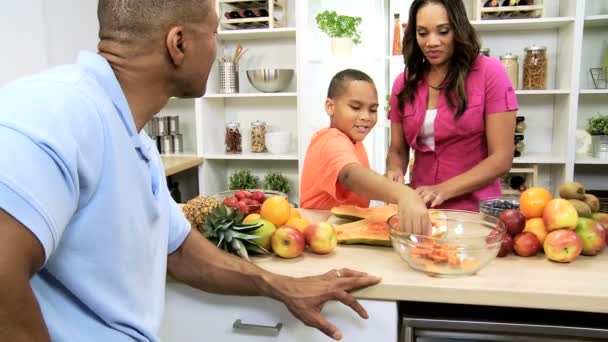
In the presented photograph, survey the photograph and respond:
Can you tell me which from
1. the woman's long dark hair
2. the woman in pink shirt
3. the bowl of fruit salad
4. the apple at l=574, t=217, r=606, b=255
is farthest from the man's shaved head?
the woman's long dark hair

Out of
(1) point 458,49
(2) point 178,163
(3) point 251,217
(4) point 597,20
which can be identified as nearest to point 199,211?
(3) point 251,217

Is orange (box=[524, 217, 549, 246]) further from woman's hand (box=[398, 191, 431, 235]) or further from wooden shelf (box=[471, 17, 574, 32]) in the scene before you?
wooden shelf (box=[471, 17, 574, 32])

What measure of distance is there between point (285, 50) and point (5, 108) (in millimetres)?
2890

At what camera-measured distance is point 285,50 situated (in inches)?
131

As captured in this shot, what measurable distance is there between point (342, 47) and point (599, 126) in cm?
150

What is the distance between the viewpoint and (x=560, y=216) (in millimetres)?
1047

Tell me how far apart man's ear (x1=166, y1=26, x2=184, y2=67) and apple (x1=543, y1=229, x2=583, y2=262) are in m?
0.81

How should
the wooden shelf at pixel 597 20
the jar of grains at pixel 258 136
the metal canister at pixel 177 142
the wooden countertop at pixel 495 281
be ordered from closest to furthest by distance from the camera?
1. the wooden countertop at pixel 495 281
2. the wooden shelf at pixel 597 20
3. the jar of grains at pixel 258 136
4. the metal canister at pixel 177 142

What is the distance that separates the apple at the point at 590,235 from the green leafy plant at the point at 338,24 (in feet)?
6.78

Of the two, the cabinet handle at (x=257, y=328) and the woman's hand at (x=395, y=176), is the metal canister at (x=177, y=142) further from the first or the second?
the cabinet handle at (x=257, y=328)

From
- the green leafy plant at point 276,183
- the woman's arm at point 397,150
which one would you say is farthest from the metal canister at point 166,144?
the woman's arm at point 397,150

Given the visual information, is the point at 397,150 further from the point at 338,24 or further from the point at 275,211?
the point at 338,24

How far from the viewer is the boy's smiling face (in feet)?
5.34

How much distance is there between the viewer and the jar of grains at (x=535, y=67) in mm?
2793
